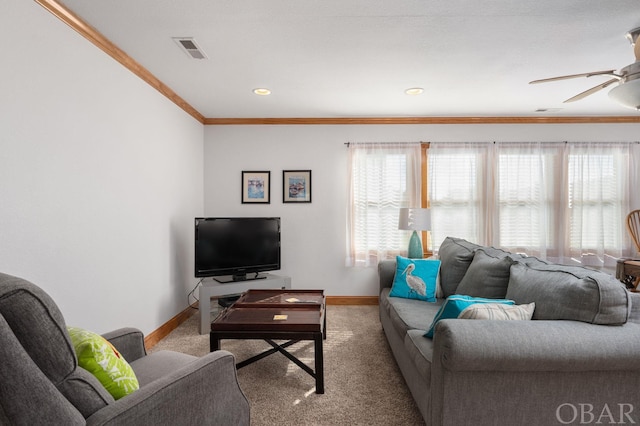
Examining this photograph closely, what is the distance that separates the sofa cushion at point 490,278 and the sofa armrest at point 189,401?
175 centimetres

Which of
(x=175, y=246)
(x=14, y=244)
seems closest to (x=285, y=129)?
(x=175, y=246)

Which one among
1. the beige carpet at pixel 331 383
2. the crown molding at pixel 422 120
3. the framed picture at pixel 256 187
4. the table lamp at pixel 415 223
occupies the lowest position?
the beige carpet at pixel 331 383

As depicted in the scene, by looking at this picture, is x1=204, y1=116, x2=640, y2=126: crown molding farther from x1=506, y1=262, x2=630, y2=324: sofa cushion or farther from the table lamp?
x1=506, y1=262, x2=630, y2=324: sofa cushion

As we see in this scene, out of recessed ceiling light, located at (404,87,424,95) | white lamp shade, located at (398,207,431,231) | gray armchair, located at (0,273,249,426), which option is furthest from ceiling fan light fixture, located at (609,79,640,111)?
gray armchair, located at (0,273,249,426)

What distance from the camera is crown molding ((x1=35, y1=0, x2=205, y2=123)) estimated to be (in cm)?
206

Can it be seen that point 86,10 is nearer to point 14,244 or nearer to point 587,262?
point 14,244

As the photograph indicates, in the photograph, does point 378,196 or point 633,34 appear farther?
point 378,196

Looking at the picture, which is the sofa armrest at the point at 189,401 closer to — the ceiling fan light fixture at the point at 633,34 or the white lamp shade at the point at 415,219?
the white lamp shade at the point at 415,219

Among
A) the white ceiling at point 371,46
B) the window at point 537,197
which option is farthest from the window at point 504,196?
the white ceiling at point 371,46

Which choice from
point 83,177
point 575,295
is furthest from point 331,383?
point 83,177

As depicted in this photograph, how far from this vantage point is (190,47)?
8.53 ft

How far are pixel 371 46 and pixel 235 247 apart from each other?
8.35 feet

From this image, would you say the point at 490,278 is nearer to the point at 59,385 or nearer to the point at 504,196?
the point at 59,385

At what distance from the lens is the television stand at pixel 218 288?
3.59 m
